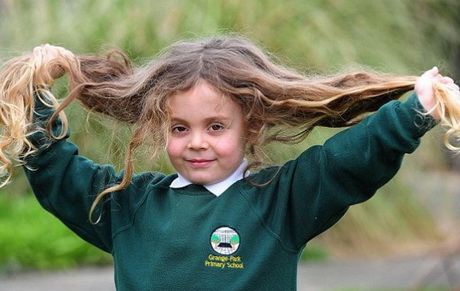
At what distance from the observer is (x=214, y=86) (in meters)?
3.28

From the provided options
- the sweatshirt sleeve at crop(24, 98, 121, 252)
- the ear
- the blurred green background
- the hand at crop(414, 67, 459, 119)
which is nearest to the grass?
the blurred green background

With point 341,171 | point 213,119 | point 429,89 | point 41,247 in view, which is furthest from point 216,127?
point 41,247

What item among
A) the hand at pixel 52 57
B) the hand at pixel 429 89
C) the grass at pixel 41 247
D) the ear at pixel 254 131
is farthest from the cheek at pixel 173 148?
the grass at pixel 41 247

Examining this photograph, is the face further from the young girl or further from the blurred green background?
the blurred green background

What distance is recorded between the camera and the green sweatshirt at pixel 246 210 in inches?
121

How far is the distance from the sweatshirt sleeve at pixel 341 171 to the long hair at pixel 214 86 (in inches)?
6.3

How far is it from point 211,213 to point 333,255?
17.2 ft

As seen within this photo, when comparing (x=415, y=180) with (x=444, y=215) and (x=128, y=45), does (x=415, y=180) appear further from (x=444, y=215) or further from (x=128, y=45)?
(x=128, y=45)

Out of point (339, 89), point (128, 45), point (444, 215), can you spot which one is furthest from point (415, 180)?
point (339, 89)

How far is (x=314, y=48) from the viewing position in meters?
8.13

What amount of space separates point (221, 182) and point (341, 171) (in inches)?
15.3

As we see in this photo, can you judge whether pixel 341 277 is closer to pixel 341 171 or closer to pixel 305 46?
pixel 305 46

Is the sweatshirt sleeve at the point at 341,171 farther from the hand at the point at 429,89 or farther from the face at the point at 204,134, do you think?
the face at the point at 204,134

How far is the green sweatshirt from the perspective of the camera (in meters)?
3.08
